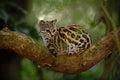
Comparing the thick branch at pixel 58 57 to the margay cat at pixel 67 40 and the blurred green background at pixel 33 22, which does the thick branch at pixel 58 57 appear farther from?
the blurred green background at pixel 33 22

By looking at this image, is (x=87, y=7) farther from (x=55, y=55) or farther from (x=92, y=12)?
(x=55, y=55)

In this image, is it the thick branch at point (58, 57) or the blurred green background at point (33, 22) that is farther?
the blurred green background at point (33, 22)

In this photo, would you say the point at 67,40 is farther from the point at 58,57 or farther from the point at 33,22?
the point at 33,22

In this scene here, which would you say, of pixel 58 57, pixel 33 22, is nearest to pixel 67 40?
pixel 58 57

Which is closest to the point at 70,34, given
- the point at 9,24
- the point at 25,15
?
the point at 9,24

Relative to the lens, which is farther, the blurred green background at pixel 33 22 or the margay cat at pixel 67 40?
the blurred green background at pixel 33 22

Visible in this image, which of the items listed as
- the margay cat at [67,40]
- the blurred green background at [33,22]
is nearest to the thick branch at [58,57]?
the margay cat at [67,40]
